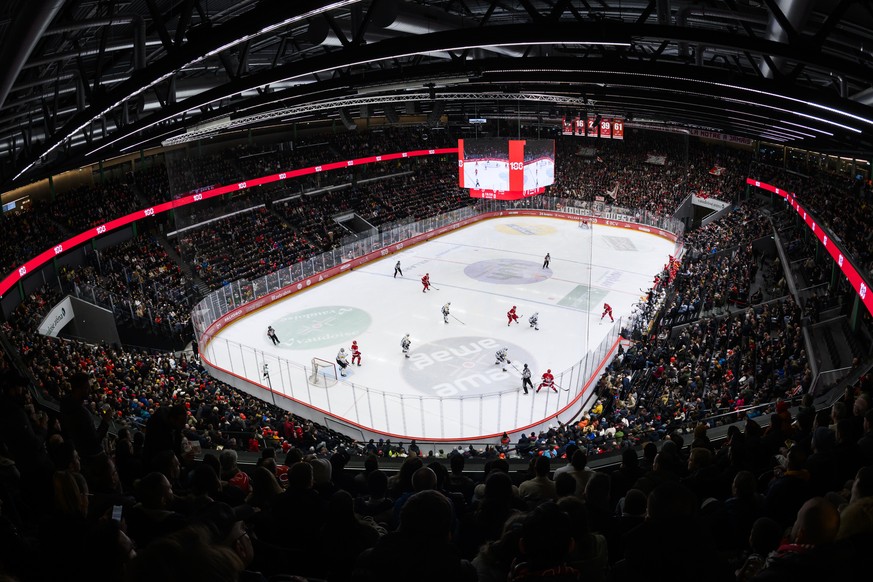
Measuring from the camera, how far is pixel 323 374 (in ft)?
69.4

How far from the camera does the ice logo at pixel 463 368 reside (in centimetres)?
2052

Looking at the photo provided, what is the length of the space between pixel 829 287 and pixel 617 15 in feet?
52.3

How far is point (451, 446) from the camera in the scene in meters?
16.9

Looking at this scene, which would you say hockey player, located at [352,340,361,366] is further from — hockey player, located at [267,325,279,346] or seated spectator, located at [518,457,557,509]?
seated spectator, located at [518,457,557,509]

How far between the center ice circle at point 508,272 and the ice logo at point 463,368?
9.31m

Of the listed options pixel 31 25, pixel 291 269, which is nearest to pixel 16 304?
pixel 291 269

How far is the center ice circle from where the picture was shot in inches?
1319

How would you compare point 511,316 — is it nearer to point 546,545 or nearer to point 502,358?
point 502,358

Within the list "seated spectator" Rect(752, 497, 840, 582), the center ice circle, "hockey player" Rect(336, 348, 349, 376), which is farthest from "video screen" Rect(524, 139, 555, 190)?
"seated spectator" Rect(752, 497, 840, 582)

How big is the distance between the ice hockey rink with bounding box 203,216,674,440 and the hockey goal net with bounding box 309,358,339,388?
83 mm

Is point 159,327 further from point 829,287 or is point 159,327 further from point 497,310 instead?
point 829,287

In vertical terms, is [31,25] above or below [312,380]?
above

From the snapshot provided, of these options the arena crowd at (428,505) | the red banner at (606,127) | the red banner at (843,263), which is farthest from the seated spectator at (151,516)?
the red banner at (606,127)

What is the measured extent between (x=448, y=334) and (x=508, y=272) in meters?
10.8
